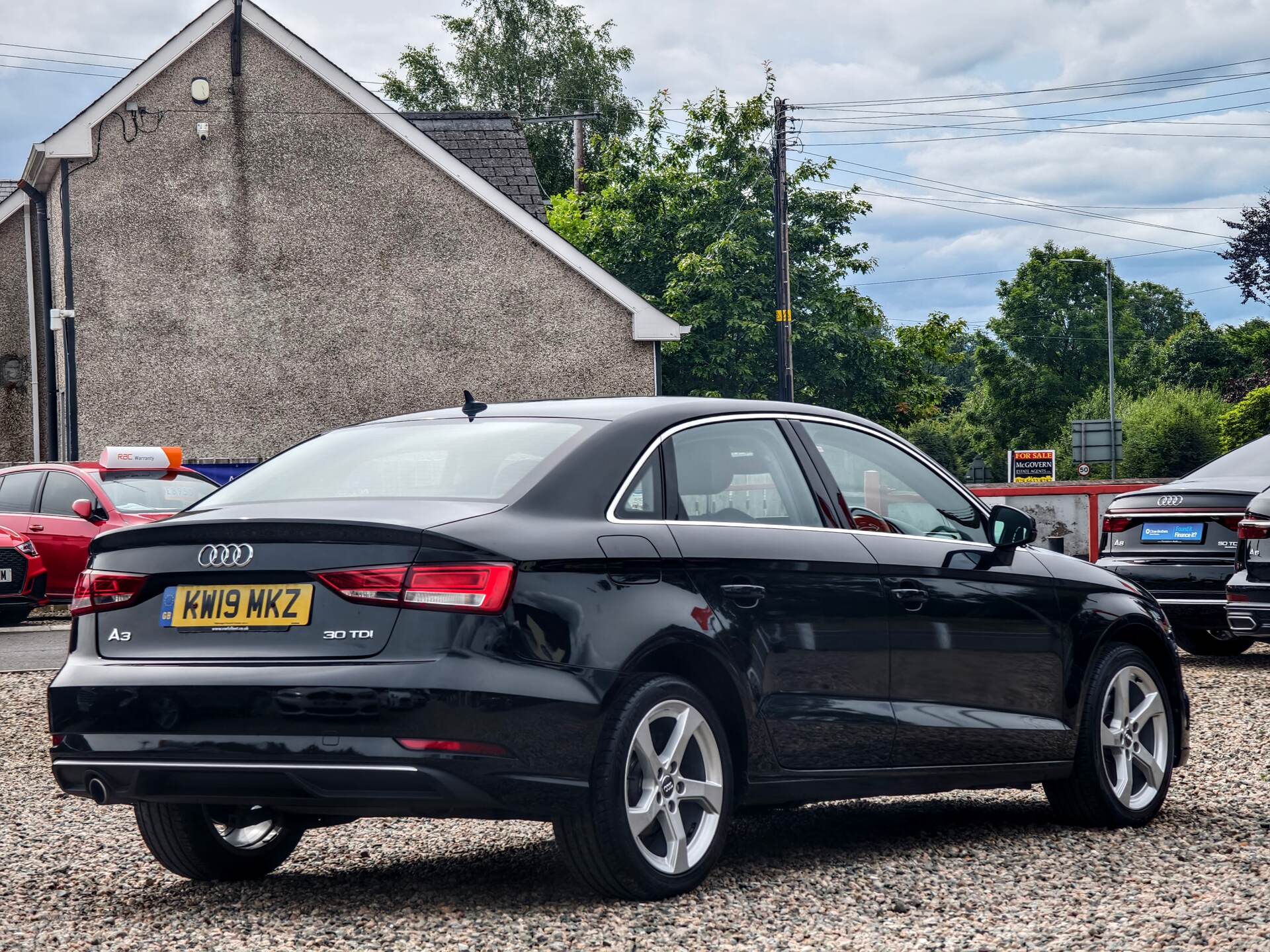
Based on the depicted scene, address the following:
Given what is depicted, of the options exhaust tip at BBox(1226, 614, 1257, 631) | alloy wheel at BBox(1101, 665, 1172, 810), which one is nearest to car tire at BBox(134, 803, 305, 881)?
alloy wheel at BBox(1101, 665, 1172, 810)

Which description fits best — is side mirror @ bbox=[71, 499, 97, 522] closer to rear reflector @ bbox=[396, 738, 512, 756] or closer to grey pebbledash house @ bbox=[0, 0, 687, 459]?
grey pebbledash house @ bbox=[0, 0, 687, 459]

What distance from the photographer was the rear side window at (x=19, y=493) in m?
18.2

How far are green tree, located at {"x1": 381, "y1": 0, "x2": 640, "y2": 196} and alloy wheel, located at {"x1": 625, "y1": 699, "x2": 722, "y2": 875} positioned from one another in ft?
162

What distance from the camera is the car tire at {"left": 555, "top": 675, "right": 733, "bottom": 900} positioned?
4.70m

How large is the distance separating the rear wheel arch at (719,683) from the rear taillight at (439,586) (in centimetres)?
60

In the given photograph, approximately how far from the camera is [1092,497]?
2531cm

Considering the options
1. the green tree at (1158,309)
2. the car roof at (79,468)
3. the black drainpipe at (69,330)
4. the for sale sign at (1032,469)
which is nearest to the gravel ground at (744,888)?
the car roof at (79,468)

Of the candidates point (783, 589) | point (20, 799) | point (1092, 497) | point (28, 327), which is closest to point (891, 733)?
point (783, 589)

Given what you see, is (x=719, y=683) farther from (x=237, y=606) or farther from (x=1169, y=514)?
(x=1169, y=514)

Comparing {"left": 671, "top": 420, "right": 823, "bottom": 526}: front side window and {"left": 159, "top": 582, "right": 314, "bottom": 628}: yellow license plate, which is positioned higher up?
{"left": 671, "top": 420, "right": 823, "bottom": 526}: front side window

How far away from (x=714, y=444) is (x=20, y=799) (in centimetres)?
378

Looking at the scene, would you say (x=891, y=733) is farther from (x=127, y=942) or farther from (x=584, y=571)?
(x=127, y=942)

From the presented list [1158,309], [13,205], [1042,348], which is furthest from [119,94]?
[1158,309]

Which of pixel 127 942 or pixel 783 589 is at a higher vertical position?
pixel 783 589
